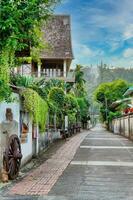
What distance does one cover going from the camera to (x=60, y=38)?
152 ft

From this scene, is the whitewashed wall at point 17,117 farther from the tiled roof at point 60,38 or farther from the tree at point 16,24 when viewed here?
the tiled roof at point 60,38

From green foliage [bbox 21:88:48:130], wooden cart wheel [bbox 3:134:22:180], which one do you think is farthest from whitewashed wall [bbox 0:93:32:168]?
green foliage [bbox 21:88:48:130]

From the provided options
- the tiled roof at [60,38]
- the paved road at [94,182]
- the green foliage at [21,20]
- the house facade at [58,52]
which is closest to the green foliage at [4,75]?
the green foliage at [21,20]

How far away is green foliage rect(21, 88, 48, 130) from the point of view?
14922 mm

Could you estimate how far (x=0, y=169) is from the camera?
38.2 feet

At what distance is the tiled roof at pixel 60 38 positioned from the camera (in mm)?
44750

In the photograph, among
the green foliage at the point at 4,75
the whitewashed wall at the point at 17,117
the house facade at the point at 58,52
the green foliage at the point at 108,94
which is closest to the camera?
the green foliage at the point at 4,75

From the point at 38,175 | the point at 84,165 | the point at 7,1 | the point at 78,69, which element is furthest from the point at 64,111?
the point at 78,69

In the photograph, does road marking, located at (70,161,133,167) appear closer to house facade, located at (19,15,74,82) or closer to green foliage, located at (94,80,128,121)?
house facade, located at (19,15,74,82)

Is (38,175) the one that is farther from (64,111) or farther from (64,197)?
(64,111)

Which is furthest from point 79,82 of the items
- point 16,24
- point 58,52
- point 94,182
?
point 16,24

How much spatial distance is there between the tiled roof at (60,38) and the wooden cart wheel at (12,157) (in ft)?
105

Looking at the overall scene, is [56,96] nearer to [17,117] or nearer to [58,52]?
[58,52]

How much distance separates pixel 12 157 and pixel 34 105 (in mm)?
3957
